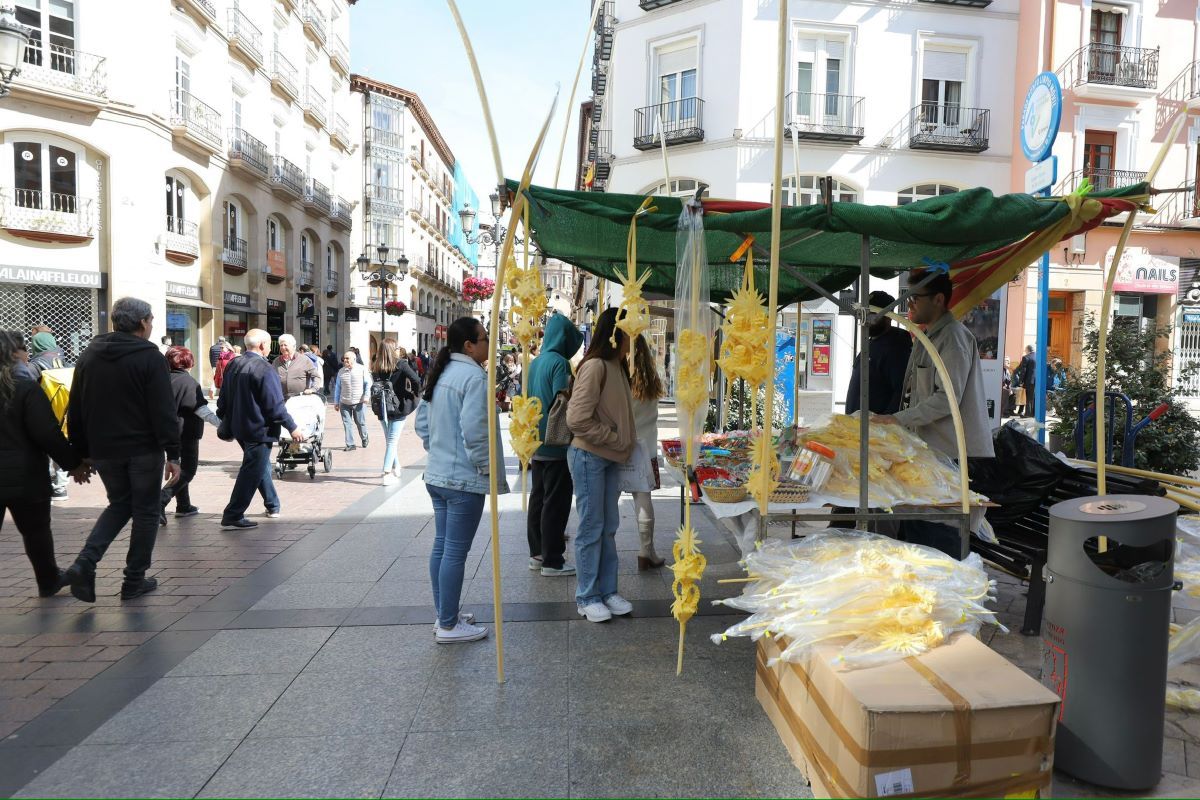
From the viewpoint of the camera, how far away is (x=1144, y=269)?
20594 millimetres

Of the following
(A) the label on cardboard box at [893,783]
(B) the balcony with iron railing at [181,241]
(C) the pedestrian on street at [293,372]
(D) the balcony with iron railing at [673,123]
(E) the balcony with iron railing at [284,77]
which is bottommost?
(A) the label on cardboard box at [893,783]

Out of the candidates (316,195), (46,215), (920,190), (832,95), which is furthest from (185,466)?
(316,195)

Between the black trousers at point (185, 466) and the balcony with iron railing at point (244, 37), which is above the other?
the balcony with iron railing at point (244, 37)

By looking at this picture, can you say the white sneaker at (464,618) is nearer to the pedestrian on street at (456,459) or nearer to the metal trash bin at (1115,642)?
the pedestrian on street at (456,459)

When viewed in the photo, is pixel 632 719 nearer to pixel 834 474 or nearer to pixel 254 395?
pixel 834 474

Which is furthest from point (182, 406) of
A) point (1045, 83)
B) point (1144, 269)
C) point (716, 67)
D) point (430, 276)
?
point (430, 276)

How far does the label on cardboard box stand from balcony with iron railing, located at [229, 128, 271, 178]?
89.7 ft

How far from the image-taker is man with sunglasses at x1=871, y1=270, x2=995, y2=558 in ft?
13.9

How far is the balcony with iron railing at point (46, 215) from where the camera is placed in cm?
1817

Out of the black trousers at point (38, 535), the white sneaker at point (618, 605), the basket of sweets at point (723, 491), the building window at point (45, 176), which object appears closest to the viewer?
the basket of sweets at point (723, 491)

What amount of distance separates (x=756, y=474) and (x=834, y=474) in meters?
0.63

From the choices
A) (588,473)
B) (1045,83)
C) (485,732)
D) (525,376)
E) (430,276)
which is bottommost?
(485,732)

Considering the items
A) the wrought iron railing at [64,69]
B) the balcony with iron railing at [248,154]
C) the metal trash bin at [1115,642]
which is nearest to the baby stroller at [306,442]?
the metal trash bin at [1115,642]

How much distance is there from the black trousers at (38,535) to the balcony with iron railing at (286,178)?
84.3 feet
